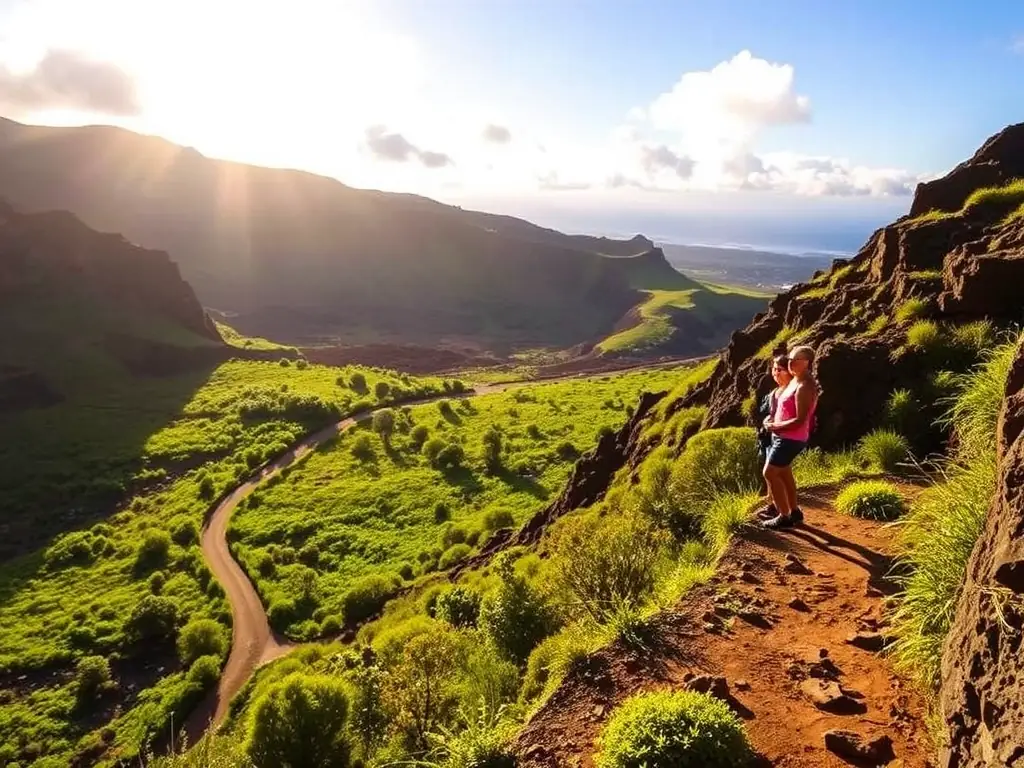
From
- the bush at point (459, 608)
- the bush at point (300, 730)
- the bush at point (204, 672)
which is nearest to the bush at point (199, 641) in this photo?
the bush at point (204, 672)

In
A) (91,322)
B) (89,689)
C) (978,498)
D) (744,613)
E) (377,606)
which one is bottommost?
(89,689)

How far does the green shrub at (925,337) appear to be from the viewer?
1645cm

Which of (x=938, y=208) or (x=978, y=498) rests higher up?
(x=938, y=208)

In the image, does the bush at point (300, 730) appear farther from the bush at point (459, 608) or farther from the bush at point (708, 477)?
Result: the bush at point (708, 477)

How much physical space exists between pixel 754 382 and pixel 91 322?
108880 mm

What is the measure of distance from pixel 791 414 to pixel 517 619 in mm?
8389

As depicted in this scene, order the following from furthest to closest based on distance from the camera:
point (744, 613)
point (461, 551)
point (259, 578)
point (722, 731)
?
point (259, 578), point (461, 551), point (744, 613), point (722, 731)

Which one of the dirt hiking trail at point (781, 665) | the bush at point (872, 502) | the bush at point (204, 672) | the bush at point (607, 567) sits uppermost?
the bush at point (872, 502)

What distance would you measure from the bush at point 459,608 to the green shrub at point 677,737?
61.8ft

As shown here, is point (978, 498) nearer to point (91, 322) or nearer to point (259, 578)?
point (259, 578)

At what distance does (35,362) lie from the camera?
8969 cm

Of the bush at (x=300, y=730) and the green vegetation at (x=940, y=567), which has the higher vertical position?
the green vegetation at (x=940, y=567)

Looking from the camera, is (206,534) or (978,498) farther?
(206,534)

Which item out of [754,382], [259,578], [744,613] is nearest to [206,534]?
[259,578]
